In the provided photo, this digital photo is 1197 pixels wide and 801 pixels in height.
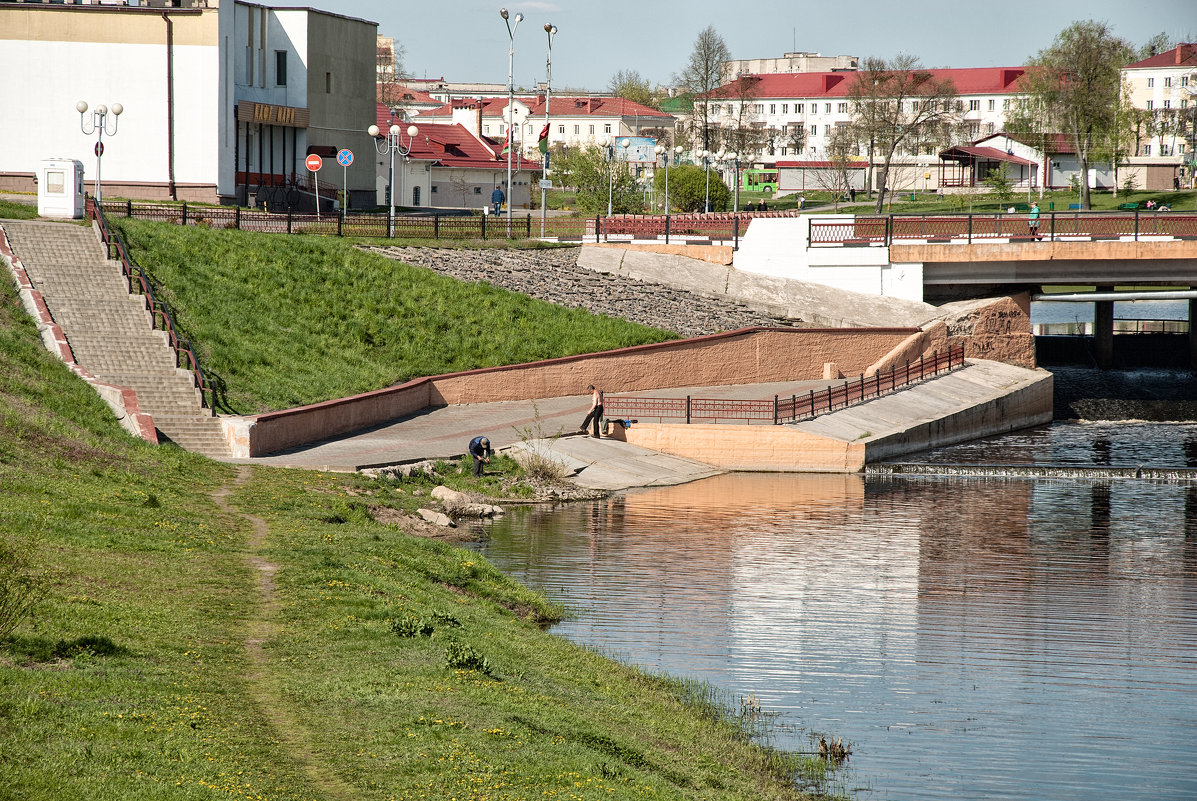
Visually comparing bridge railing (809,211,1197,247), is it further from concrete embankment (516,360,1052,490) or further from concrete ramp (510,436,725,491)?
concrete ramp (510,436,725,491)

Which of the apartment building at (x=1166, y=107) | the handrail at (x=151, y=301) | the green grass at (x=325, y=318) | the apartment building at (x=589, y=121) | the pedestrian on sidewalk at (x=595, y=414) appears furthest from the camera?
the apartment building at (x=589, y=121)

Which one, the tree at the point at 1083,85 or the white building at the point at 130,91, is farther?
the tree at the point at 1083,85

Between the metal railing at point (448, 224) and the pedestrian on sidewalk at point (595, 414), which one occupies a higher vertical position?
the metal railing at point (448, 224)

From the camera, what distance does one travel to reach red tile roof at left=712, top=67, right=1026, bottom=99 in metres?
125

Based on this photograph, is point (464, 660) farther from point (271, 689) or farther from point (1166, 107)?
point (1166, 107)

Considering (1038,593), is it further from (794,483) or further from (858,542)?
(794,483)

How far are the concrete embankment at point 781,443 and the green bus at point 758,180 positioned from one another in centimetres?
7377

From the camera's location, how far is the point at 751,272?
4475 cm

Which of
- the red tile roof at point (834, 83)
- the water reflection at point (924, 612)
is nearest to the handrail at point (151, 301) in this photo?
the water reflection at point (924, 612)

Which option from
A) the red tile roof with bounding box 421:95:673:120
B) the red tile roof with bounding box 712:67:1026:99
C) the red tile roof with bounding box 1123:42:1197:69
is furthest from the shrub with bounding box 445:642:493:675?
the red tile roof with bounding box 1123:42:1197:69

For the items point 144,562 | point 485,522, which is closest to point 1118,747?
point 144,562

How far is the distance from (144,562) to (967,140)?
113 meters

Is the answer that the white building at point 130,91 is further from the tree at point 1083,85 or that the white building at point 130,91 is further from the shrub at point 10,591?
the tree at point 1083,85

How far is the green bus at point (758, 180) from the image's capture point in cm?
11056
